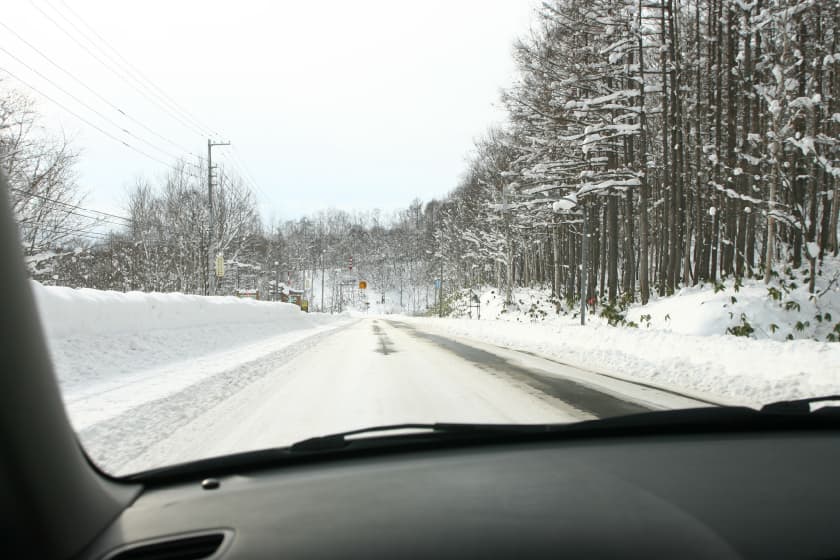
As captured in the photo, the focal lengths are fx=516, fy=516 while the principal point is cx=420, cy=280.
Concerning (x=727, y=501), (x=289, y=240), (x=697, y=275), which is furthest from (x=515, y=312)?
(x=289, y=240)

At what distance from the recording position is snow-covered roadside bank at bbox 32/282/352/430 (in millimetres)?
7022

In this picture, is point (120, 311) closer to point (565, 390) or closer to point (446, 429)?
point (565, 390)

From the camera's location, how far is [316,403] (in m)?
6.27

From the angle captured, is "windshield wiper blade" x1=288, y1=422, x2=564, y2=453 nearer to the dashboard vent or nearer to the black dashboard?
the black dashboard

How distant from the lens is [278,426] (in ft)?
16.5

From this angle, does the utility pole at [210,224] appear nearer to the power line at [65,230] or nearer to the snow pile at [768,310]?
the power line at [65,230]

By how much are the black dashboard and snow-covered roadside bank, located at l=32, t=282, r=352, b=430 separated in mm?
3750

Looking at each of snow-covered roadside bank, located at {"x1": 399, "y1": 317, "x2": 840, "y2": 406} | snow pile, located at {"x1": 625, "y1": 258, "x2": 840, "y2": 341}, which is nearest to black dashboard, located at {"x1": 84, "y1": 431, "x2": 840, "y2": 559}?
snow-covered roadside bank, located at {"x1": 399, "y1": 317, "x2": 840, "y2": 406}

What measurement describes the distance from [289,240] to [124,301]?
84.7m

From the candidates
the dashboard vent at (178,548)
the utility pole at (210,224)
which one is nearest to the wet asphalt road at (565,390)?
the dashboard vent at (178,548)

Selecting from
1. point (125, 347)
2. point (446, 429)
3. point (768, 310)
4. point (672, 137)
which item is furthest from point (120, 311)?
point (672, 137)

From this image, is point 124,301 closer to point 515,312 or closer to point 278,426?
point 278,426

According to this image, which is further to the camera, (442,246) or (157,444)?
(442,246)

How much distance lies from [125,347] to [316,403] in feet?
23.9
